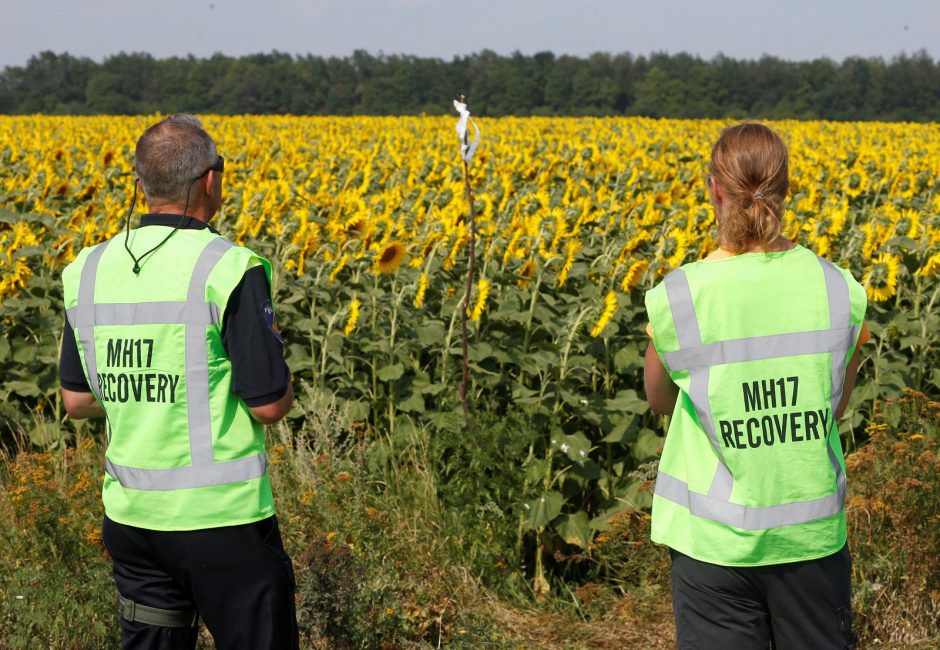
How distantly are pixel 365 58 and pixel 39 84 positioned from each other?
16.1 meters

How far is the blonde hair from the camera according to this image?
7.74ft

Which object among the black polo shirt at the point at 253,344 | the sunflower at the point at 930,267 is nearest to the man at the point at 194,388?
the black polo shirt at the point at 253,344

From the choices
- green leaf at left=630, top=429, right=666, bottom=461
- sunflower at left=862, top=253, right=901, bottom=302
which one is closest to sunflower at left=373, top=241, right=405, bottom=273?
green leaf at left=630, top=429, right=666, bottom=461

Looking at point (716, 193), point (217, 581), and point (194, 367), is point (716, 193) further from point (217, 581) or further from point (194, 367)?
point (217, 581)

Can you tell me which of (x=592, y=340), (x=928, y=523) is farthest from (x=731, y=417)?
(x=592, y=340)

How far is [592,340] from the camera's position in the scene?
5469mm

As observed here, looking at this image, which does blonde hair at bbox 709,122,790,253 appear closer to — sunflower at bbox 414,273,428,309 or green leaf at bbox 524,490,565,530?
green leaf at bbox 524,490,565,530

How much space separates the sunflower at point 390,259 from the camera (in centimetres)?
586

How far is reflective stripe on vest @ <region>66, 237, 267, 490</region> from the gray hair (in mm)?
158

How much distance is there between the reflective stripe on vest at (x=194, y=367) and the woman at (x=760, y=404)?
3.14 feet

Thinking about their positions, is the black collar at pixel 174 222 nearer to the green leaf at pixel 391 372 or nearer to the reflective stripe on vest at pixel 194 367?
the reflective stripe on vest at pixel 194 367

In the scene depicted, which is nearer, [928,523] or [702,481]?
[702,481]

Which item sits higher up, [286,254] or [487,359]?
[286,254]

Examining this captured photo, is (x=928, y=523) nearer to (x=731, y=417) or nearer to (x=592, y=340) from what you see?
(x=592, y=340)
